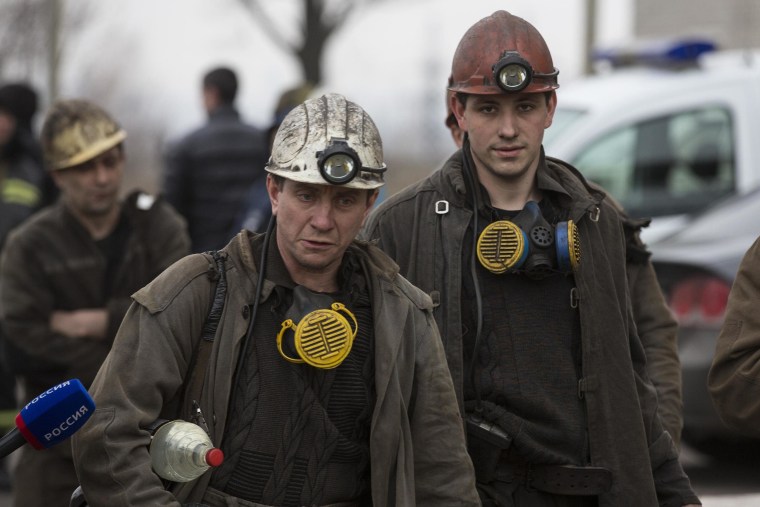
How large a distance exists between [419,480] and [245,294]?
0.66 meters

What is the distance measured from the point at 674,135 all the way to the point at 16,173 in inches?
172

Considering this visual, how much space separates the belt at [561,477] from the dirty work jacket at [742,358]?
0.41 metres

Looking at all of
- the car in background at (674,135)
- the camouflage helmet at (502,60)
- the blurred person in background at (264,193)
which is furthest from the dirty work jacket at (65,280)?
the car in background at (674,135)

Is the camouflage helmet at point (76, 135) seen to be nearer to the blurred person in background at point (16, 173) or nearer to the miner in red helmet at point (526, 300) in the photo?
the miner in red helmet at point (526, 300)

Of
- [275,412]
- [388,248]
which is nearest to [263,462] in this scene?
[275,412]

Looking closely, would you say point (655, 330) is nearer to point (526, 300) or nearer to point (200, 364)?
point (526, 300)

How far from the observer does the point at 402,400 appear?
3.70m

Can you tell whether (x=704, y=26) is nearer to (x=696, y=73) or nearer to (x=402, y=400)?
(x=696, y=73)

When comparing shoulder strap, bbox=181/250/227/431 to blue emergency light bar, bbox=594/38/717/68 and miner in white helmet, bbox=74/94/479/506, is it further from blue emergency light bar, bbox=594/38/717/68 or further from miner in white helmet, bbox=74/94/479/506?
blue emergency light bar, bbox=594/38/717/68

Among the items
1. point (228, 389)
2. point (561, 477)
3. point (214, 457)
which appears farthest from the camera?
point (561, 477)

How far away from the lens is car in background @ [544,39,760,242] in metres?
9.68

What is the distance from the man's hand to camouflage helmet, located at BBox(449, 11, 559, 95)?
2.07 metres

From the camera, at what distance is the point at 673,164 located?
32.4 feet

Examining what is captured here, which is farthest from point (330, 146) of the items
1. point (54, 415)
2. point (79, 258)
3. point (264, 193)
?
point (264, 193)
